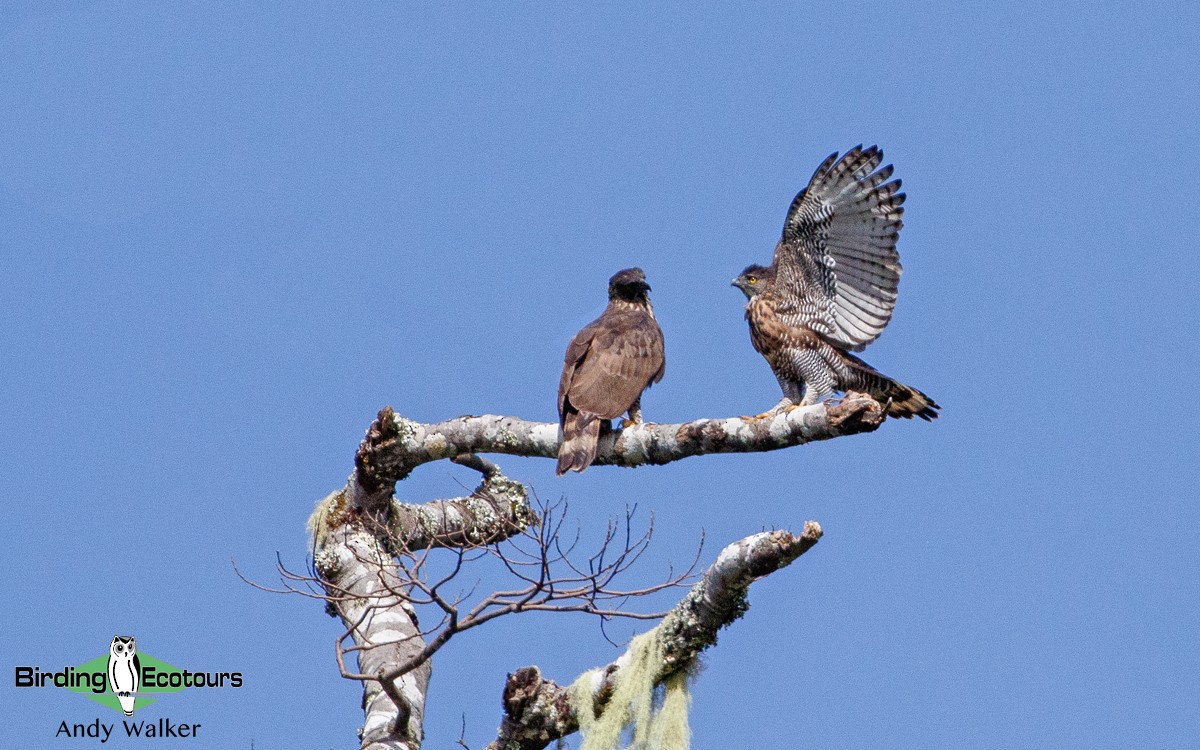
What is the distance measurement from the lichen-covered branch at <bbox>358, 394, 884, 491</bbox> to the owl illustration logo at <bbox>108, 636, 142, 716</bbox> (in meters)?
1.52

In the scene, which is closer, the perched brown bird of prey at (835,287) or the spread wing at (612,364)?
the spread wing at (612,364)

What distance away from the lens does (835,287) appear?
7.09 m

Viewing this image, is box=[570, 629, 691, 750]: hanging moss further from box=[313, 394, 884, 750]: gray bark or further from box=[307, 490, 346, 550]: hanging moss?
box=[307, 490, 346, 550]: hanging moss

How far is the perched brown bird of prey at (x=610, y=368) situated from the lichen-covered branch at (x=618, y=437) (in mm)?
113

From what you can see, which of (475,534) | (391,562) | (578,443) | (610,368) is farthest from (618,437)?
(475,534)

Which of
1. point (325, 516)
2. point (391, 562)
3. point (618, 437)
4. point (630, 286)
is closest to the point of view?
point (391, 562)

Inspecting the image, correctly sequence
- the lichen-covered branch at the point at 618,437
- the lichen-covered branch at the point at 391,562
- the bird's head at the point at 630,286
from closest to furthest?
the lichen-covered branch at the point at 618,437, the lichen-covered branch at the point at 391,562, the bird's head at the point at 630,286

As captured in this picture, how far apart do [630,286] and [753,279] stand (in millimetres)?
730

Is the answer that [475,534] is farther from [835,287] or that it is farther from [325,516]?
[835,287]

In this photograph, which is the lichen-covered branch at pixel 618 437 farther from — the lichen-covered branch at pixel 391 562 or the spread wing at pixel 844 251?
the spread wing at pixel 844 251

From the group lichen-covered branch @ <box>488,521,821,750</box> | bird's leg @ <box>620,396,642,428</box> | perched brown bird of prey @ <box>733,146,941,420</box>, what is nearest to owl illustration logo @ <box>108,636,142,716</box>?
lichen-covered branch @ <box>488,521,821,750</box>

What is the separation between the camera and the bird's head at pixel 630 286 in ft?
25.5

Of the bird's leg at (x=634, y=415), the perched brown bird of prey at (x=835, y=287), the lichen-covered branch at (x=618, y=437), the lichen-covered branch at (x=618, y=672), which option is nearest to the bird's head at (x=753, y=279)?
the perched brown bird of prey at (x=835, y=287)

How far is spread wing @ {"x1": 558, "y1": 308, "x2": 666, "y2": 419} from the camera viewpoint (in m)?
6.47
